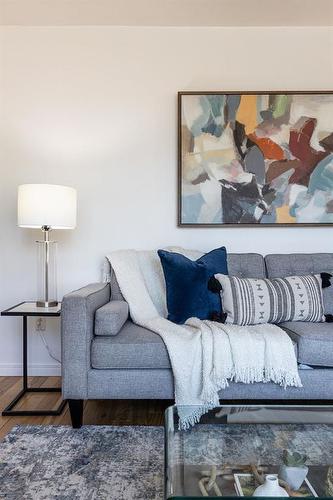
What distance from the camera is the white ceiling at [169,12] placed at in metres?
2.51

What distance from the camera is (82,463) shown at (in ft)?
5.31

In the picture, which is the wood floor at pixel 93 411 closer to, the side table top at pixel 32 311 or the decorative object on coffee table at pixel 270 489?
the side table top at pixel 32 311

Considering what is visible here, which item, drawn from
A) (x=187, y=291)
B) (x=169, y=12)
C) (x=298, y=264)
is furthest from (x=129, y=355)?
(x=169, y=12)

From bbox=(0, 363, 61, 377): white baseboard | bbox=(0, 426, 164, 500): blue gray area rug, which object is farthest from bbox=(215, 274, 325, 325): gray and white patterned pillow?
bbox=(0, 363, 61, 377): white baseboard

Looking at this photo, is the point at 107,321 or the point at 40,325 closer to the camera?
the point at 107,321

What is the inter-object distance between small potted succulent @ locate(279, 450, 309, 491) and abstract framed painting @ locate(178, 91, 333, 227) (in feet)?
5.89

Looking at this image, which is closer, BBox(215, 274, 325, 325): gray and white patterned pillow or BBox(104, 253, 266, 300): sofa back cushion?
BBox(215, 274, 325, 325): gray and white patterned pillow

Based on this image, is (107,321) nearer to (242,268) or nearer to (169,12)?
(242,268)

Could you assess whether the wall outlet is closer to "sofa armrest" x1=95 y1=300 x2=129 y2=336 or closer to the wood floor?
the wood floor

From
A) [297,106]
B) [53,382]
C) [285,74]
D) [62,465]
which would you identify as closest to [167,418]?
[62,465]

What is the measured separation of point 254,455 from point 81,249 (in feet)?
6.43

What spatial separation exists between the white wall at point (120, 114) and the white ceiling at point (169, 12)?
65 millimetres

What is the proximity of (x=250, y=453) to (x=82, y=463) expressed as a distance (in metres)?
0.82

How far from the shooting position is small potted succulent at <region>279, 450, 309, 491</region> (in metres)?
1.02
